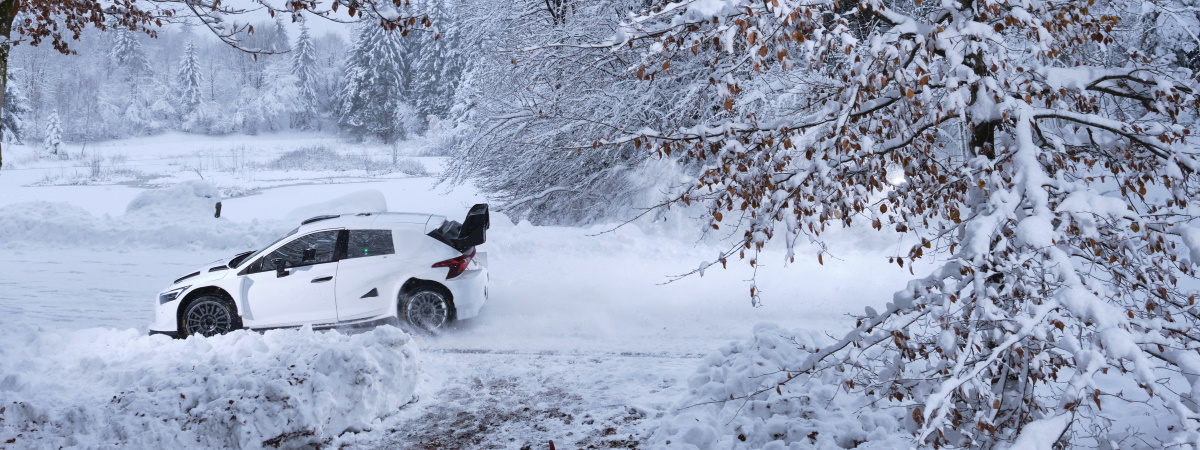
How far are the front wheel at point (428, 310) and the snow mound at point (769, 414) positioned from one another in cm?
348

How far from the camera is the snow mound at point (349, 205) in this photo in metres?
17.4

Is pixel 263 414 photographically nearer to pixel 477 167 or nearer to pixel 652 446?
pixel 652 446

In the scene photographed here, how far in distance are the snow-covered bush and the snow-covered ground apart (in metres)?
2.72

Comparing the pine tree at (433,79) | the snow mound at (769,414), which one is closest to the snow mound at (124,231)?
the snow mound at (769,414)

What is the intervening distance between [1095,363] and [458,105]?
4753 centimetres

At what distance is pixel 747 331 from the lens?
366 inches

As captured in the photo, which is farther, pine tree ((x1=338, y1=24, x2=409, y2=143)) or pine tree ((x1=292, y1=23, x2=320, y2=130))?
pine tree ((x1=292, y1=23, x2=320, y2=130))

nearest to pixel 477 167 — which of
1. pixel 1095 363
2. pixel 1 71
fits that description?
pixel 1 71

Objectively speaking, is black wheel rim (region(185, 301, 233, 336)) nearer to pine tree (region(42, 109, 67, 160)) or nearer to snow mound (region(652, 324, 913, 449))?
snow mound (region(652, 324, 913, 449))

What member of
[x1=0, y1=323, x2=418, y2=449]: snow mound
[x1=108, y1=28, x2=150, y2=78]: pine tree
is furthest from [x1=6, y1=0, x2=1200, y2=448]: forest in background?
[x1=108, y1=28, x2=150, y2=78]: pine tree

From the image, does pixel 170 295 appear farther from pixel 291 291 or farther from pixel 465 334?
pixel 465 334

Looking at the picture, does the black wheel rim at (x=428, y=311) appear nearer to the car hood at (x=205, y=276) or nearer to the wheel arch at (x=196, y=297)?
the wheel arch at (x=196, y=297)

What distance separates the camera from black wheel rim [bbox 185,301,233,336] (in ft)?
29.0

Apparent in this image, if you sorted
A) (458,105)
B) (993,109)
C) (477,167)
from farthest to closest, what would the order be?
(458,105) < (477,167) < (993,109)
